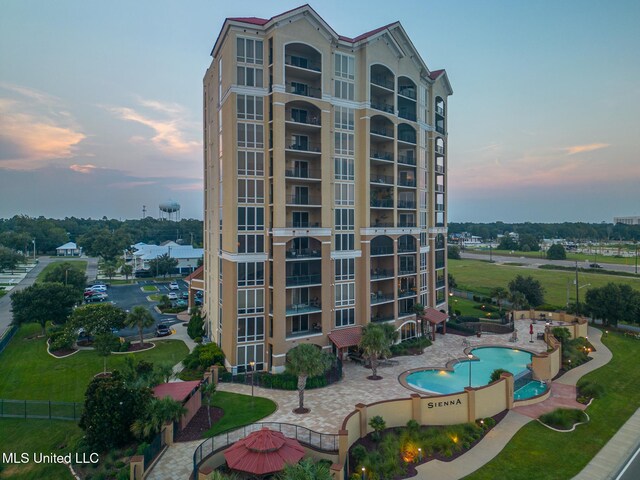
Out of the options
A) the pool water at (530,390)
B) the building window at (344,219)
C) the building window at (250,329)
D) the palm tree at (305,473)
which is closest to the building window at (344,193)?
the building window at (344,219)

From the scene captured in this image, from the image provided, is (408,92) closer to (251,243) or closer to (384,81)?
(384,81)

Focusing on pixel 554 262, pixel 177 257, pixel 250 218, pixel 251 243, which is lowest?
pixel 554 262

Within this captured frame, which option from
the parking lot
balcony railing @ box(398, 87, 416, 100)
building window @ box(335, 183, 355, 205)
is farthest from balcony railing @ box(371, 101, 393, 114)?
the parking lot

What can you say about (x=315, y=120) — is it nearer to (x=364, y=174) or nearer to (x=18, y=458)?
(x=364, y=174)

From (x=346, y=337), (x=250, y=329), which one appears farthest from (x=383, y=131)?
(x=250, y=329)

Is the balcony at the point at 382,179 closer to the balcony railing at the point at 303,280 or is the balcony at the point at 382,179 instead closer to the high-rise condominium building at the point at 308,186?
the high-rise condominium building at the point at 308,186
